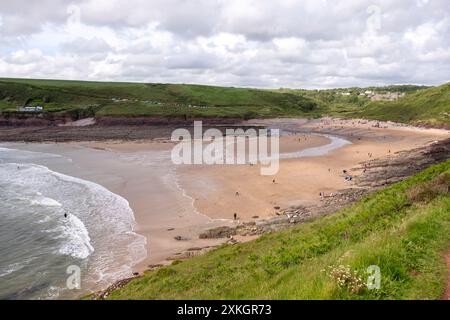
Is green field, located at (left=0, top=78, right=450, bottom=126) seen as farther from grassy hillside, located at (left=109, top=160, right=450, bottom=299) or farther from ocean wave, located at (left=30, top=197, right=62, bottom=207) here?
grassy hillside, located at (left=109, top=160, right=450, bottom=299)

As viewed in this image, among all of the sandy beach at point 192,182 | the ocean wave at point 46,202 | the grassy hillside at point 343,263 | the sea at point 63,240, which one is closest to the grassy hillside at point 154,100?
the sandy beach at point 192,182

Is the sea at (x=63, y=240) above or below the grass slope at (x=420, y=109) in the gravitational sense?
below

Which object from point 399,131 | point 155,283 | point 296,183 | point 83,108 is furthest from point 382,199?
point 83,108

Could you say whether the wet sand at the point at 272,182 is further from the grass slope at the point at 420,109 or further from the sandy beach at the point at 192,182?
the grass slope at the point at 420,109

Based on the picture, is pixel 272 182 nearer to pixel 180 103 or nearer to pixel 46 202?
pixel 46 202

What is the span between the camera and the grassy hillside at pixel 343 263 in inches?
333

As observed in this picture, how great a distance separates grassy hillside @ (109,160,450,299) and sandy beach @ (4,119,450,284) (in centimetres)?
746

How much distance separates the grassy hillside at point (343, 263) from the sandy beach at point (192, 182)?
7456mm

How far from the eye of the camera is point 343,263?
9.65 metres

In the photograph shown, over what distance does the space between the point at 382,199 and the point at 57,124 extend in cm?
10522

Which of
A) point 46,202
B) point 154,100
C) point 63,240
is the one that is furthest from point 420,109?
point 63,240

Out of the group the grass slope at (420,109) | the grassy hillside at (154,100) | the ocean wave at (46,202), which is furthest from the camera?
the grassy hillside at (154,100)

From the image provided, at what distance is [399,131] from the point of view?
3925 inches

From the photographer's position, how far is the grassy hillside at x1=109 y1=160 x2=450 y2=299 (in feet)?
27.7
